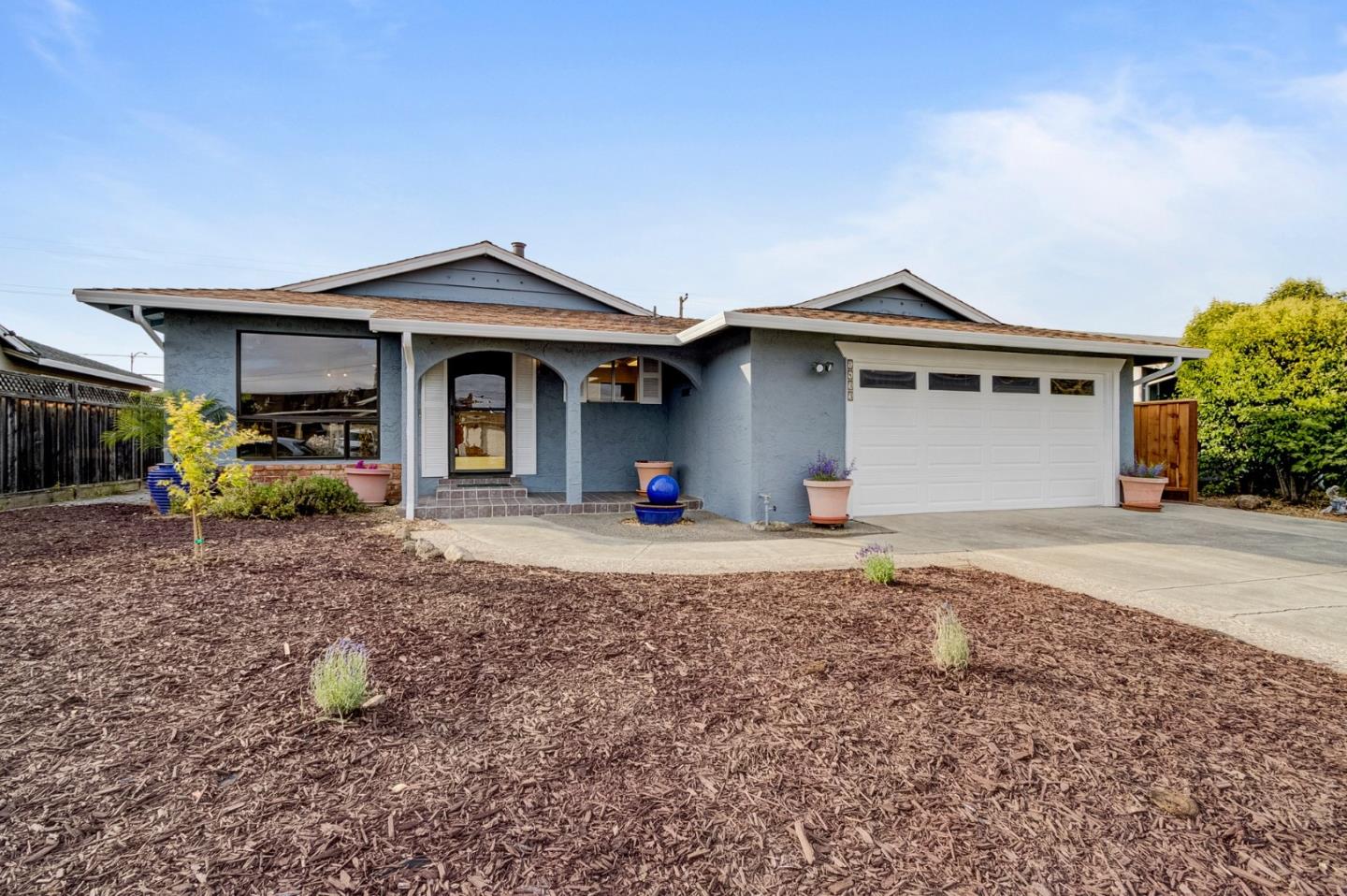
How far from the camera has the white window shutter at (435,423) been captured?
9438 millimetres

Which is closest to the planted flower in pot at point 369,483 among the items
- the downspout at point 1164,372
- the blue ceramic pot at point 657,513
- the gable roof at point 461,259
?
the gable roof at point 461,259

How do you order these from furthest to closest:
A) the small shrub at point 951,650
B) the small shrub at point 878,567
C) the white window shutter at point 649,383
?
the white window shutter at point 649,383 < the small shrub at point 878,567 < the small shrub at point 951,650

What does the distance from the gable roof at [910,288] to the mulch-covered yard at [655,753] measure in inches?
334

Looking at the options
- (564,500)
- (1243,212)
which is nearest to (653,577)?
(564,500)

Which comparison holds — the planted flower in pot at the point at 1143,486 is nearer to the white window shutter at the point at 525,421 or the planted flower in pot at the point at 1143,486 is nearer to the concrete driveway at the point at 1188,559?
the concrete driveway at the point at 1188,559

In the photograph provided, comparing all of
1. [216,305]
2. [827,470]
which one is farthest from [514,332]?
[827,470]

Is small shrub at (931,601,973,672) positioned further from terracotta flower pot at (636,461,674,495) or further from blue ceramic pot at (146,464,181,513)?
blue ceramic pot at (146,464,181,513)

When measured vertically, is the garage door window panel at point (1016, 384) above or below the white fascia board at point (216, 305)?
below

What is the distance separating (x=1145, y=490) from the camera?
9.17 m

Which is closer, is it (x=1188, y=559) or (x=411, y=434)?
(x=1188, y=559)

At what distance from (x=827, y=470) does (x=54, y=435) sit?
11381mm

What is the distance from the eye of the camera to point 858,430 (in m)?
8.30

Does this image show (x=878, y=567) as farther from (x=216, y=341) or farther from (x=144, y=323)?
(x=144, y=323)

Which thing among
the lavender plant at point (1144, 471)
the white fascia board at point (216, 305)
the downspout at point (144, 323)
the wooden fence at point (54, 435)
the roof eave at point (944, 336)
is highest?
the white fascia board at point (216, 305)
